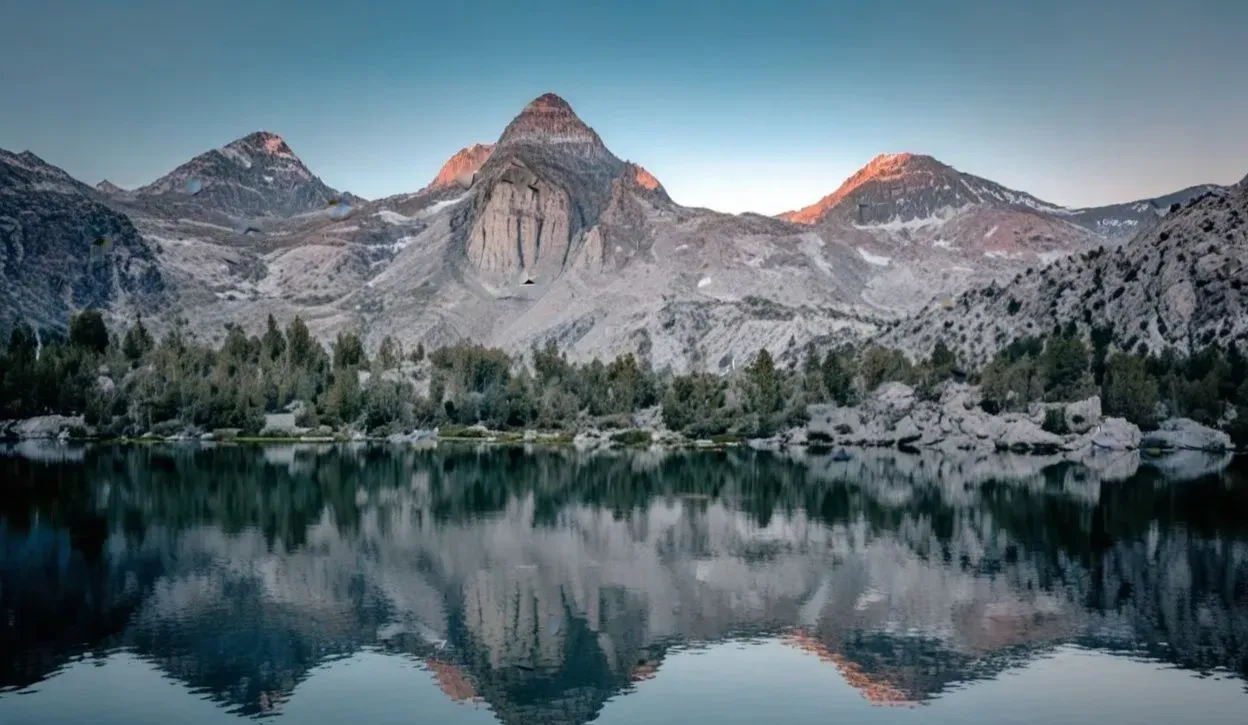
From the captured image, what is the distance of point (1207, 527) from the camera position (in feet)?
196

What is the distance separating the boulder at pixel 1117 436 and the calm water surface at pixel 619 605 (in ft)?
128

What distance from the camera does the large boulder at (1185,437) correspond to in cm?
11694

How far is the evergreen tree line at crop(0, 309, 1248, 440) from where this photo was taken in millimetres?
126875

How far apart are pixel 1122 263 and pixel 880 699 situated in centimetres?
13751

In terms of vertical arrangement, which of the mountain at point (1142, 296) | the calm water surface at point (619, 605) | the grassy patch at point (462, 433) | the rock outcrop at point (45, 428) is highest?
the mountain at point (1142, 296)

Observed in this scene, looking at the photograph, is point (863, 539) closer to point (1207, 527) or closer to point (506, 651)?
point (1207, 527)

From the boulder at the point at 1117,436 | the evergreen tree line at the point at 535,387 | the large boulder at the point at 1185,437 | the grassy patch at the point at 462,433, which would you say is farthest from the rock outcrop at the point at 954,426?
the grassy patch at the point at 462,433

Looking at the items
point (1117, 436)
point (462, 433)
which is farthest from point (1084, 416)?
point (462, 433)

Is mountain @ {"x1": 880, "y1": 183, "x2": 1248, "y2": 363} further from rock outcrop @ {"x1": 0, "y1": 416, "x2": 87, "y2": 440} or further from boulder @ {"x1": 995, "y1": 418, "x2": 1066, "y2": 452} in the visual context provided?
rock outcrop @ {"x1": 0, "y1": 416, "x2": 87, "y2": 440}

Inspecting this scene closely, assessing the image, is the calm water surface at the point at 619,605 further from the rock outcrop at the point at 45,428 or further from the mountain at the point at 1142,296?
the mountain at the point at 1142,296

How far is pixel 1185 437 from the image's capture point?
388ft

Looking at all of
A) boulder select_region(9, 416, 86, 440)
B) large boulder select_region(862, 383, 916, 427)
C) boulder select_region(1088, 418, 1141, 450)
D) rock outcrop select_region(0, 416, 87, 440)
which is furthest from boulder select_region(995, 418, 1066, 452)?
boulder select_region(9, 416, 86, 440)

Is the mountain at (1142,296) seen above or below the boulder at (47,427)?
above

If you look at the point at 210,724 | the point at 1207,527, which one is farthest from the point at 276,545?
the point at 1207,527
